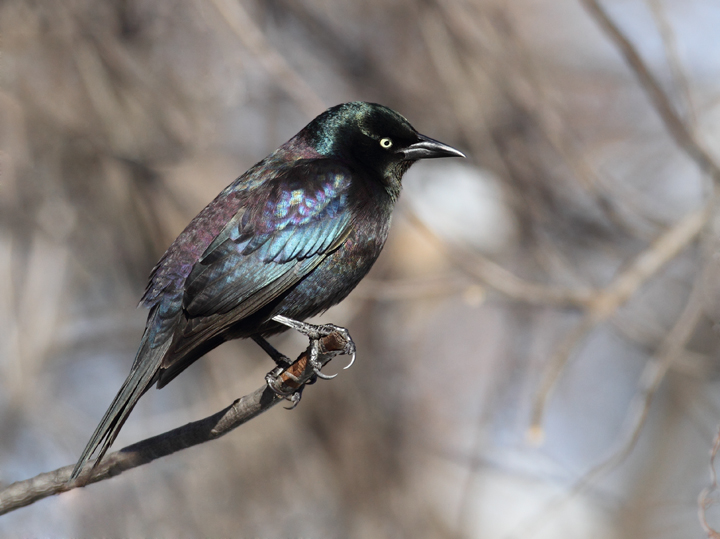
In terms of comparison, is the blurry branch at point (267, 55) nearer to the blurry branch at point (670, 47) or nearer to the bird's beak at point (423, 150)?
the bird's beak at point (423, 150)

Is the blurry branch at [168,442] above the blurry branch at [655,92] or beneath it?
above

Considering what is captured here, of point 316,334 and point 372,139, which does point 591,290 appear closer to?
point 372,139

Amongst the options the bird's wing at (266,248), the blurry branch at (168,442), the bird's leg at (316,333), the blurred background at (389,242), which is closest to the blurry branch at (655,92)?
the blurred background at (389,242)

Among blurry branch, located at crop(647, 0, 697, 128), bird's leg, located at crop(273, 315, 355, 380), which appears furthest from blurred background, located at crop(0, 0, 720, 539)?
bird's leg, located at crop(273, 315, 355, 380)

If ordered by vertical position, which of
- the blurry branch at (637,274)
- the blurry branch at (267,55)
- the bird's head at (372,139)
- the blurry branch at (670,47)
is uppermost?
the blurry branch at (267,55)

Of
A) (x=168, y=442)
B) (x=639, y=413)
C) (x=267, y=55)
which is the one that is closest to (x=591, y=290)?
(x=639, y=413)

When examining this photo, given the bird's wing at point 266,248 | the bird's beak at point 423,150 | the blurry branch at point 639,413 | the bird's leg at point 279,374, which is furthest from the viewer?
the blurry branch at point 639,413

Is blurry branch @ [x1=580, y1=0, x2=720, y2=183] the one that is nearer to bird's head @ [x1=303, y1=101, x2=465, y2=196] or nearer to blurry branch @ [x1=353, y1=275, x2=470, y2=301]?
bird's head @ [x1=303, y1=101, x2=465, y2=196]

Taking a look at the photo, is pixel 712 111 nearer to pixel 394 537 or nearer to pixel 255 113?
pixel 255 113

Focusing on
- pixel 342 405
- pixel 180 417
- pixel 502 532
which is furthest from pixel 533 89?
pixel 502 532
